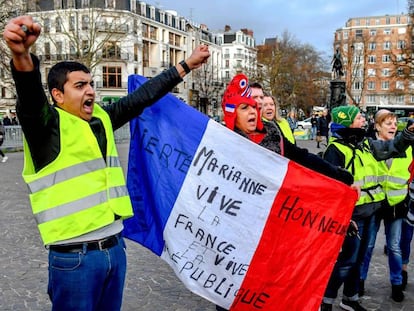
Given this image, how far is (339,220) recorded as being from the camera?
3635mm

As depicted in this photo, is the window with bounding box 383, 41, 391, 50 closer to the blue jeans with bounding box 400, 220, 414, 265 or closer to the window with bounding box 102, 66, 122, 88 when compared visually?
the window with bounding box 102, 66, 122, 88

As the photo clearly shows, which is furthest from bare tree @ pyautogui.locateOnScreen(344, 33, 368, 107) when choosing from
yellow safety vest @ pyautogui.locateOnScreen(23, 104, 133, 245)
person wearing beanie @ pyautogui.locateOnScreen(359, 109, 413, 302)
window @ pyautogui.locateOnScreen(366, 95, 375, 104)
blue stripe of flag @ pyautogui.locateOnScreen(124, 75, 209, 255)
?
yellow safety vest @ pyautogui.locateOnScreen(23, 104, 133, 245)

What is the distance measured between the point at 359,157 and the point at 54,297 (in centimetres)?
299

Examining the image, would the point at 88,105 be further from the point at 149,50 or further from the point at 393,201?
the point at 149,50

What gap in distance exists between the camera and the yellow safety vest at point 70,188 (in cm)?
265

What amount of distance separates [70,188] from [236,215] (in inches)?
50.4

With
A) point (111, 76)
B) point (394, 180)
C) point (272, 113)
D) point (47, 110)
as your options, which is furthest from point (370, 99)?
point (47, 110)

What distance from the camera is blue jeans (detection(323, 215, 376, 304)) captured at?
4.46 metres

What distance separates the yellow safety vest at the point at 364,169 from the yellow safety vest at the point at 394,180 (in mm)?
211

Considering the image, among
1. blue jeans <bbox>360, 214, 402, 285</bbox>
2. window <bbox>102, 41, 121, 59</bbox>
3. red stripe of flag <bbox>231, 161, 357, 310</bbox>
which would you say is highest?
window <bbox>102, 41, 121, 59</bbox>

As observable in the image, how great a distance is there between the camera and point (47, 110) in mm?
2518

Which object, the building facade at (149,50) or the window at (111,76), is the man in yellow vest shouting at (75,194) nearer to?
the building facade at (149,50)

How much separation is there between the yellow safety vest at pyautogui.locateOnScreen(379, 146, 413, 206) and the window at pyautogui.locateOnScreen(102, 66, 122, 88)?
5913 cm

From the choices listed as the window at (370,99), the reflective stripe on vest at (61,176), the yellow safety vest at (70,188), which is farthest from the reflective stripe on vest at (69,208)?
the window at (370,99)
